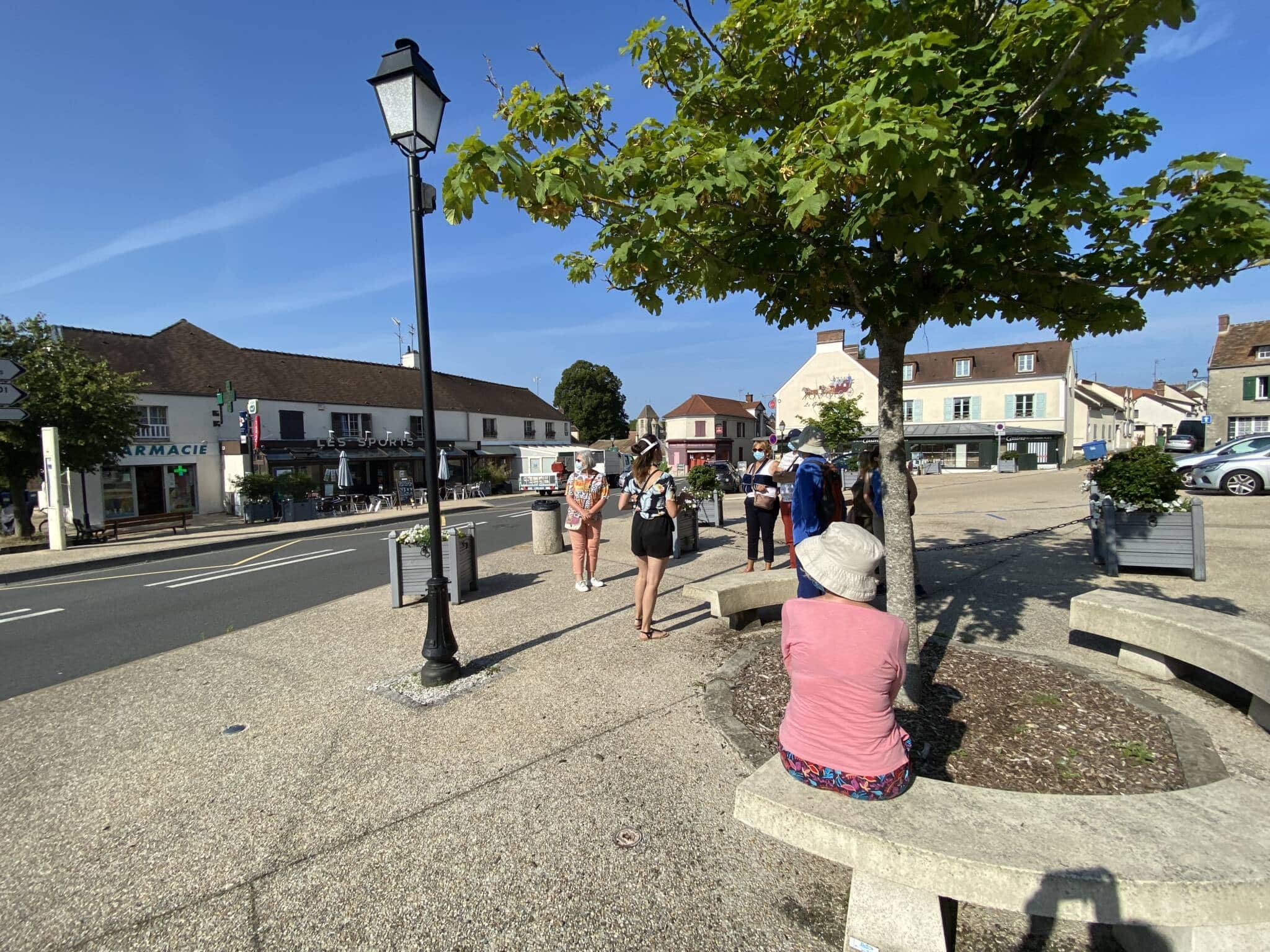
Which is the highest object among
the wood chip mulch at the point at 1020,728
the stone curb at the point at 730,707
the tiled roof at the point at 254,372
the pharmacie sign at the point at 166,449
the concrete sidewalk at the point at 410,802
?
the tiled roof at the point at 254,372

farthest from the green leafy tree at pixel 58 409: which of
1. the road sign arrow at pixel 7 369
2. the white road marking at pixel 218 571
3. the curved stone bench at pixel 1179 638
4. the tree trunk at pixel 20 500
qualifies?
the curved stone bench at pixel 1179 638

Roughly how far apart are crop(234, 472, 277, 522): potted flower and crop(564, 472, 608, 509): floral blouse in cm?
1894

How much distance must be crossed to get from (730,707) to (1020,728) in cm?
171

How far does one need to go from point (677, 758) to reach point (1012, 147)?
13.4 feet

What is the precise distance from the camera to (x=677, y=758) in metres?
3.47

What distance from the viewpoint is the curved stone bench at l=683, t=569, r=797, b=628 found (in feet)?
18.0

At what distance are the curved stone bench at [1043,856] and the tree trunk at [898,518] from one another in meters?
1.59

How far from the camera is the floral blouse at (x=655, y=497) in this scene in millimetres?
5470

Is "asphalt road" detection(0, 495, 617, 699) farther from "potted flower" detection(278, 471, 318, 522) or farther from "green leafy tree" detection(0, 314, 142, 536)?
"potted flower" detection(278, 471, 318, 522)

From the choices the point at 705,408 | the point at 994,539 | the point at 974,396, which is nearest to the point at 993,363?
the point at 974,396

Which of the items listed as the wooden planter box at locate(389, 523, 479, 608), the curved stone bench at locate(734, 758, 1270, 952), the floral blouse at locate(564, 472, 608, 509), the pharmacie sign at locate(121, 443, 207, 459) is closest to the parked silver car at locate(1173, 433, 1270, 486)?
the floral blouse at locate(564, 472, 608, 509)

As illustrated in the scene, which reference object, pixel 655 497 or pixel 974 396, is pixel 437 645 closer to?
pixel 655 497

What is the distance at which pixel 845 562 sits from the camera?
2447mm

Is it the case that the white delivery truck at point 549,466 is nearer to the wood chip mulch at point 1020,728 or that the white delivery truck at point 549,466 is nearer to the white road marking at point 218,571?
the white road marking at point 218,571
